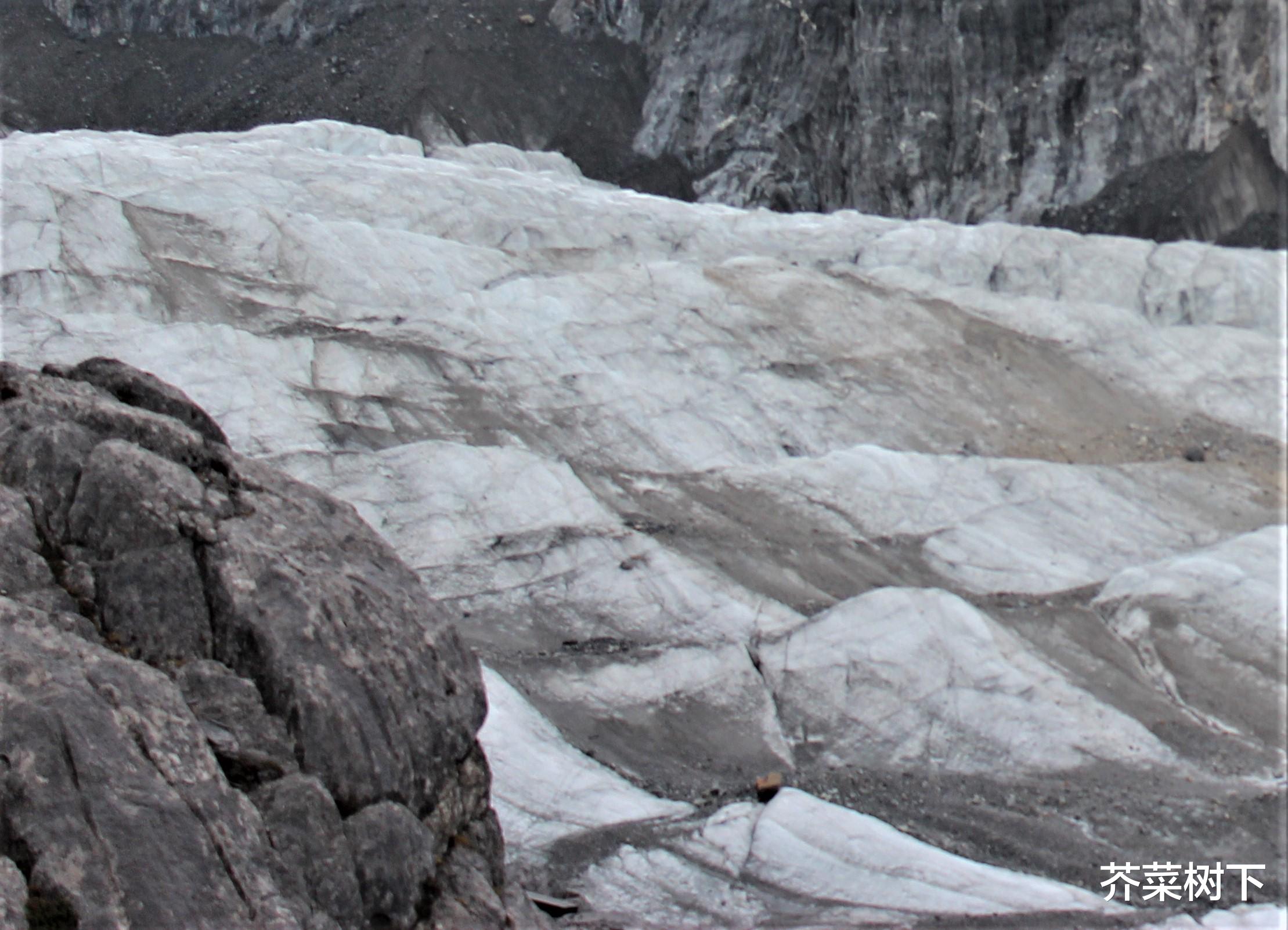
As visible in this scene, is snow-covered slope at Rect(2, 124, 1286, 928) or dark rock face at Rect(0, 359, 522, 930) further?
snow-covered slope at Rect(2, 124, 1286, 928)

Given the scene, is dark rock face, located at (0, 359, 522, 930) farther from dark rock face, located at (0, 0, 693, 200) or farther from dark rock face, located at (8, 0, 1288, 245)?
dark rock face, located at (0, 0, 693, 200)

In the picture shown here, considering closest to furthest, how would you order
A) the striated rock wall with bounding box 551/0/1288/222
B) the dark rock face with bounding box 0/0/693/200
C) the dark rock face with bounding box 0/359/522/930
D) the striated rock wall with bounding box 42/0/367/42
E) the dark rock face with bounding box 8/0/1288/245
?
the dark rock face with bounding box 0/359/522/930 < the striated rock wall with bounding box 551/0/1288/222 < the dark rock face with bounding box 8/0/1288/245 < the dark rock face with bounding box 0/0/693/200 < the striated rock wall with bounding box 42/0/367/42

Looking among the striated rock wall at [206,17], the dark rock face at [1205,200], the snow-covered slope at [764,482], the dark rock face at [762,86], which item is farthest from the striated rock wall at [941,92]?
the striated rock wall at [206,17]

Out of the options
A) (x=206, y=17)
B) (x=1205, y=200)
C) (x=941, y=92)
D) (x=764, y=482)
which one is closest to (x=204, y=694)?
(x=764, y=482)

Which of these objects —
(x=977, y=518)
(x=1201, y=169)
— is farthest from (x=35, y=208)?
(x=1201, y=169)

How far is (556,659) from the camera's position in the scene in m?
18.3

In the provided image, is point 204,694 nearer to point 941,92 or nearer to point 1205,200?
point 1205,200

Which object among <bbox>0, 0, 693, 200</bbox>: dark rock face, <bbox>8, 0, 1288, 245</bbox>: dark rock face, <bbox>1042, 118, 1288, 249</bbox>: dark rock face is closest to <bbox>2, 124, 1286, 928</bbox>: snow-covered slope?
<bbox>1042, 118, 1288, 249</bbox>: dark rock face

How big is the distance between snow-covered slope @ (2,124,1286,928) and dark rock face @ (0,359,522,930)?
549cm

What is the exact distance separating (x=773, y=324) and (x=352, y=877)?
22697 millimetres

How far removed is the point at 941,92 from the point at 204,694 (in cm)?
3948

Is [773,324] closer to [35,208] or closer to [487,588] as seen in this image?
[487,588]

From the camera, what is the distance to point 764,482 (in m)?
23.6

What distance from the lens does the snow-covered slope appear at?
1516cm
